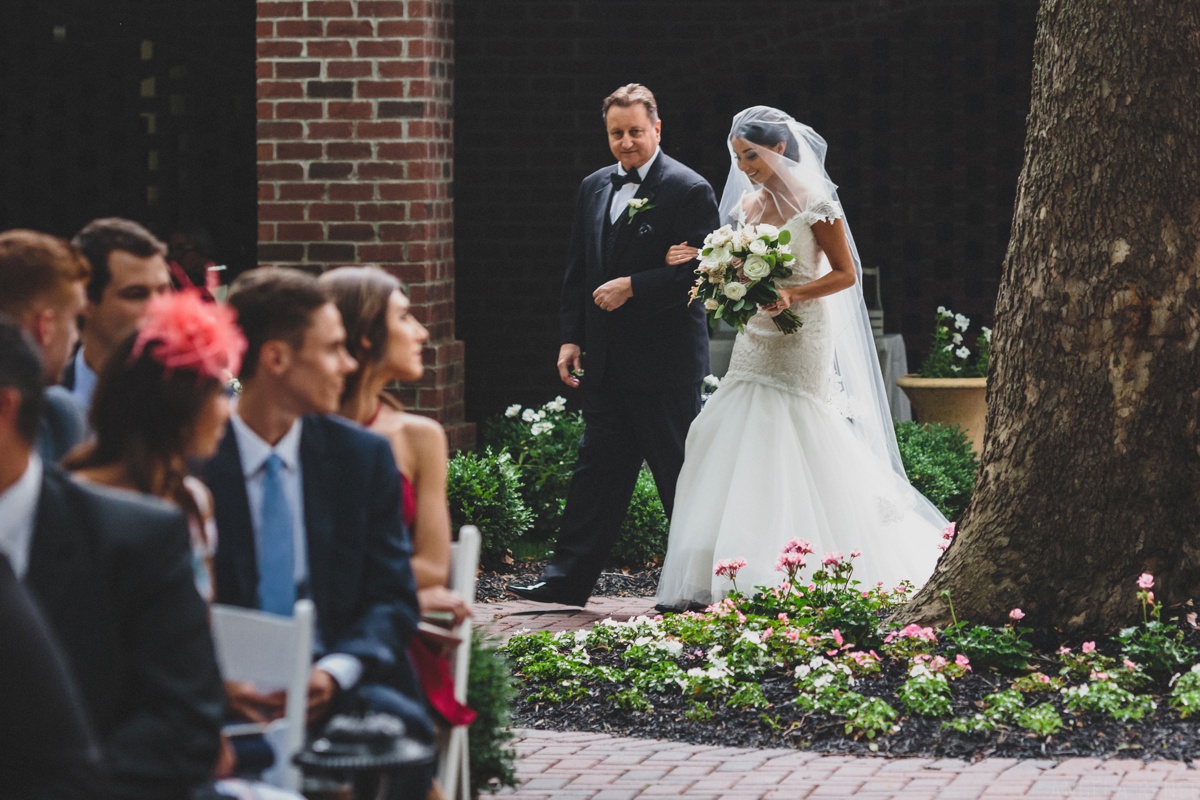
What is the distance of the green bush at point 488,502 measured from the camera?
800cm

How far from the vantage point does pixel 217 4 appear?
35.4ft

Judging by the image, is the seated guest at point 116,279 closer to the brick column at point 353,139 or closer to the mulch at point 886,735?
the mulch at point 886,735

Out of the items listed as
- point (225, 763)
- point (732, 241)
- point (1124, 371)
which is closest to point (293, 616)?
point (225, 763)

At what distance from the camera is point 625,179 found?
7.16 metres

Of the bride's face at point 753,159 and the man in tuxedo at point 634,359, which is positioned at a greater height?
the bride's face at point 753,159

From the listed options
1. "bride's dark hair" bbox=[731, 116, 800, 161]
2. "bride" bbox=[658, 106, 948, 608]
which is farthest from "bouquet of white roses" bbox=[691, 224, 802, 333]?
"bride's dark hair" bbox=[731, 116, 800, 161]

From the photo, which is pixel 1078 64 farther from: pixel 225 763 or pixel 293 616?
pixel 225 763

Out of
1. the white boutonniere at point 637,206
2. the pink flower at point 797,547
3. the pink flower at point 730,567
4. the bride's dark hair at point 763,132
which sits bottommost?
the pink flower at point 730,567

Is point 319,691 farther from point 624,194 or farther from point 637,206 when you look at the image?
point 624,194

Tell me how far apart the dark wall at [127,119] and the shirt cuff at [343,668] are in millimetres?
8259

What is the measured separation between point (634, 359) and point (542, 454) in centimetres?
190

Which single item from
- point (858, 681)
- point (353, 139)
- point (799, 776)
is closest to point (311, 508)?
point (799, 776)

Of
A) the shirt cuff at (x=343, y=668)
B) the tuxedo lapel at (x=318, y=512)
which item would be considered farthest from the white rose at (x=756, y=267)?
the shirt cuff at (x=343, y=668)

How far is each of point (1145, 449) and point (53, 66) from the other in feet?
26.0
